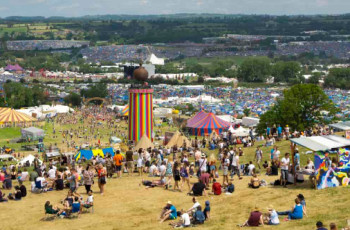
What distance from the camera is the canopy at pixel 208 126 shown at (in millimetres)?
44062

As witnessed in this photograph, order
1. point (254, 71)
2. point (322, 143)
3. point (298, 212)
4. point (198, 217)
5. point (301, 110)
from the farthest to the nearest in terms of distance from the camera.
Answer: point (254, 71), point (301, 110), point (322, 143), point (198, 217), point (298, 212)

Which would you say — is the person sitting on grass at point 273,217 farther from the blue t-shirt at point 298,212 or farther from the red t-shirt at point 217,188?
the red t-shirt at point 217,188

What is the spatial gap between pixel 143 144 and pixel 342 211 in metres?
16.2

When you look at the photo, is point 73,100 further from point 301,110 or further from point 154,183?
point 154,183

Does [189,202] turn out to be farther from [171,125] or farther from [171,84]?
[171,84]

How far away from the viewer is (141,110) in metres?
33.8

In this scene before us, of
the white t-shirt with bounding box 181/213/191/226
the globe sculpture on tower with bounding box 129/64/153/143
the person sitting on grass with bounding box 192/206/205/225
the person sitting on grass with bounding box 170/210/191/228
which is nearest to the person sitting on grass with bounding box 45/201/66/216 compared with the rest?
the person sitting on grass with bounding box 170/210/191/228

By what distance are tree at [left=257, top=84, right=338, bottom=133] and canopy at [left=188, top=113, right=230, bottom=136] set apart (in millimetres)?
7886

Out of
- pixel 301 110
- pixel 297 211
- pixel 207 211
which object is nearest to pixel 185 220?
pixel 207 211

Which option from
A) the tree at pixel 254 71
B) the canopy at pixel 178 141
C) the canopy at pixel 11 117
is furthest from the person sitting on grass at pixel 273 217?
the tree at pixel 254 71

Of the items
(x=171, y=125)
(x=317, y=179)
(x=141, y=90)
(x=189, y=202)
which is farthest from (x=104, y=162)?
(x=171, y=125)

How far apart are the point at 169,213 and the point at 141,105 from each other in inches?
752

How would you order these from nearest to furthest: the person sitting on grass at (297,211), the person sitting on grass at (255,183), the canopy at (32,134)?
the person sitting on grass at (297,211), the person sitting on grass at (255,183), the canopy at (32,134)

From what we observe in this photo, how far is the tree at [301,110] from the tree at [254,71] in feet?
282
